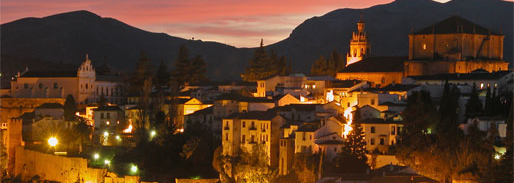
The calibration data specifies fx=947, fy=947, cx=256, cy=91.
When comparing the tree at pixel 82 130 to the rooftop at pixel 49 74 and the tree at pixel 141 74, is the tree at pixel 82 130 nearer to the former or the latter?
the tree at pixel 141 74

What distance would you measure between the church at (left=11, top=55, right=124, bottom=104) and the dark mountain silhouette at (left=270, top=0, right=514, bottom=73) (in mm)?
69978

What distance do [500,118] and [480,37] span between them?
2079cm

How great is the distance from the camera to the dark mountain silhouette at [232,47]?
15075 centimetres

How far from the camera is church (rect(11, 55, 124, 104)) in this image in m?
73.9

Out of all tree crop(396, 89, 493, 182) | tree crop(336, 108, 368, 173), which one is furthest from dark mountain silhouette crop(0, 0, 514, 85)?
tree crop(396, 89, 493, 182)

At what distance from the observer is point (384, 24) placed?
6235 inches

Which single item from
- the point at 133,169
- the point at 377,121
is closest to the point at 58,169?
the point at 133,169

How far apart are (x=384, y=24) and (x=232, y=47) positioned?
90.2 ft

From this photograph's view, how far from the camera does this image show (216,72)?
14812cm

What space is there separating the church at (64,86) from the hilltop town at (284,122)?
95 mm

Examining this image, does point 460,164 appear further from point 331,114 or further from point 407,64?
point 407,64

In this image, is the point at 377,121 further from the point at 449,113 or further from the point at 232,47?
the point at 232,47

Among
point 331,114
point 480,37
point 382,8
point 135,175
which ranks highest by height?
point 382,8

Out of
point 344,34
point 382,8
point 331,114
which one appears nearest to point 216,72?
point 344,34
